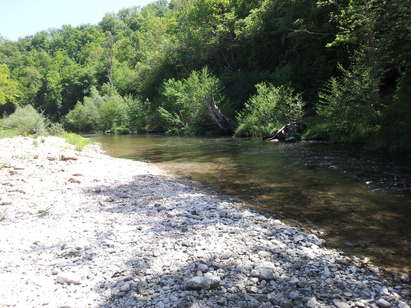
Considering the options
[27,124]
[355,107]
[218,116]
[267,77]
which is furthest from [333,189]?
[27,124]

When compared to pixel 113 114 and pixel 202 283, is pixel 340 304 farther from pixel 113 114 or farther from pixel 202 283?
pixel 113 114

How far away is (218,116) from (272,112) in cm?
985

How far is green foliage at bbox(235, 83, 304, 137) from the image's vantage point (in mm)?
25484

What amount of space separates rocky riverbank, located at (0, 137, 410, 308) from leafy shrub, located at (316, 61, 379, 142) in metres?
12.8

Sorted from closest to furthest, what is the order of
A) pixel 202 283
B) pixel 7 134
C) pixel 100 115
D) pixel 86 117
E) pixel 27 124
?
pixel 202 283 → pixel 7 134 → pixel 27 124 → pixel 100 115 → pixel 86 117

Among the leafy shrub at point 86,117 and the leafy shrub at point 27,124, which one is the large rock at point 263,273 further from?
the leafy shrub at point 86,117

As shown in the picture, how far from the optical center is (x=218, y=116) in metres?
36.1

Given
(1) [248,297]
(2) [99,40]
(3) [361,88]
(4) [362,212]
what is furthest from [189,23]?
(2) [99,40]

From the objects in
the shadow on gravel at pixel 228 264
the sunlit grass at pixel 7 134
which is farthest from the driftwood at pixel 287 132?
the sunlit grass at pixel 7 134

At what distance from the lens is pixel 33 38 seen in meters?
146

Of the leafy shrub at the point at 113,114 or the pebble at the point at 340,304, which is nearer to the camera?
the pebble at the point at 340,304

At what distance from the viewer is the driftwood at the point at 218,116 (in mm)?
35406

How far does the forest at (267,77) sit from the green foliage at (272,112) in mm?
91

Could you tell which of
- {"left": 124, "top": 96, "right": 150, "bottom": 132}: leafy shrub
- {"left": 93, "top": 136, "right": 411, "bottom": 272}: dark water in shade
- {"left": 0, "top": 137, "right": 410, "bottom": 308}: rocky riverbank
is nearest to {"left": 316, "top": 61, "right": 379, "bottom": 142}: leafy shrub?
{"left": 93, "top": 136, "right": 411, "bottom": 272}: dark water in shade
